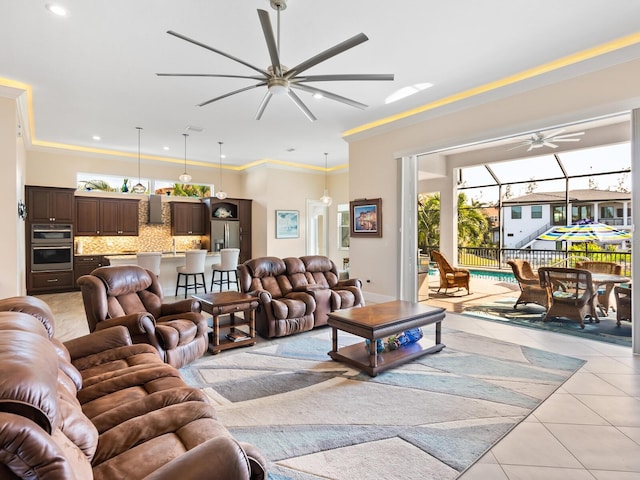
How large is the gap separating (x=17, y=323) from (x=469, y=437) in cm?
260

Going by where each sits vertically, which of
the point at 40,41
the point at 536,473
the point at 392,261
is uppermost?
the point at 40,41

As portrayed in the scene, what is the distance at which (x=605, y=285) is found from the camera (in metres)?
5.42

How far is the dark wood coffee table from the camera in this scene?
128 inches

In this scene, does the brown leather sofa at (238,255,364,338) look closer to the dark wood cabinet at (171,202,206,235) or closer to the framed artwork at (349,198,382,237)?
the framed artwork at (349,198,382,237)

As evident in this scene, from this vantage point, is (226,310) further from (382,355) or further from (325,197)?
(325,197)

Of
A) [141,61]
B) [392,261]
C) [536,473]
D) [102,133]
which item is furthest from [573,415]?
[102,133]

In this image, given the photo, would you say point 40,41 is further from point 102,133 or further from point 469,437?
point 469,437

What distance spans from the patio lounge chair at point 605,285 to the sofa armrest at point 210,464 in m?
6.14

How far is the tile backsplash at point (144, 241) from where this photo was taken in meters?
8.16

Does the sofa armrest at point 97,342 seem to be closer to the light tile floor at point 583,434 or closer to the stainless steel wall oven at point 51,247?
the light tile floor at point 583,434

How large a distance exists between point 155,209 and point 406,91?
6.59 metres

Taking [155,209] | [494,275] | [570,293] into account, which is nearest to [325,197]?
[155,209]

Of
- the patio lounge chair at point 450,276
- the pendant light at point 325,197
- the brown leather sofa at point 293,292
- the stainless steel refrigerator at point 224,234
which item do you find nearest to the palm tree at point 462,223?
the pendant light at point 325,197

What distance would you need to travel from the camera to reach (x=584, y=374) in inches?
129
